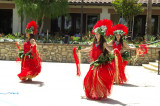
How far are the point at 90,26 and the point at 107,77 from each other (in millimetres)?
17565

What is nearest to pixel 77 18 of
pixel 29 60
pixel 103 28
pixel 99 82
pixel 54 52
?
pixel 54 52

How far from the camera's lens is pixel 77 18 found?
79.5ft

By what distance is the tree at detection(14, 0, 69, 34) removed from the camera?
1855 cm

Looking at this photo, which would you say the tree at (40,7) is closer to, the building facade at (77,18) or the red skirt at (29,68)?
the building facade at (77,18)

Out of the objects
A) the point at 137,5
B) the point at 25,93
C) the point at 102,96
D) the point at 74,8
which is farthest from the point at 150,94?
the point at 74,8

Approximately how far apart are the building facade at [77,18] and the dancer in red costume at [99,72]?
47.6 feet

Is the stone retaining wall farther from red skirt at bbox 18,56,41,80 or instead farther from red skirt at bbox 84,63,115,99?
red skirt at bbox 84,63,115,99

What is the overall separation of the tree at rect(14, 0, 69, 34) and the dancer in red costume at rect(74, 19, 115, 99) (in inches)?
486

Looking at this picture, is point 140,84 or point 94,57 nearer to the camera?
point 94,57

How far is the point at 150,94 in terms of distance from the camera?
7551mm

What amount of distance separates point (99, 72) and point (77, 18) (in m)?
17.9

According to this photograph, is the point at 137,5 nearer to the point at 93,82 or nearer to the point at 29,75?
the point at 29,75

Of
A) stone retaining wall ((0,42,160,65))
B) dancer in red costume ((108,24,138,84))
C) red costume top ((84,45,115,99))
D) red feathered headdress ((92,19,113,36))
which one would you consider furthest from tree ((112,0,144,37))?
red costume top ((84,45,115,99))

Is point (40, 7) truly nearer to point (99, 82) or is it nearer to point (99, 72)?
point (99, 72)
